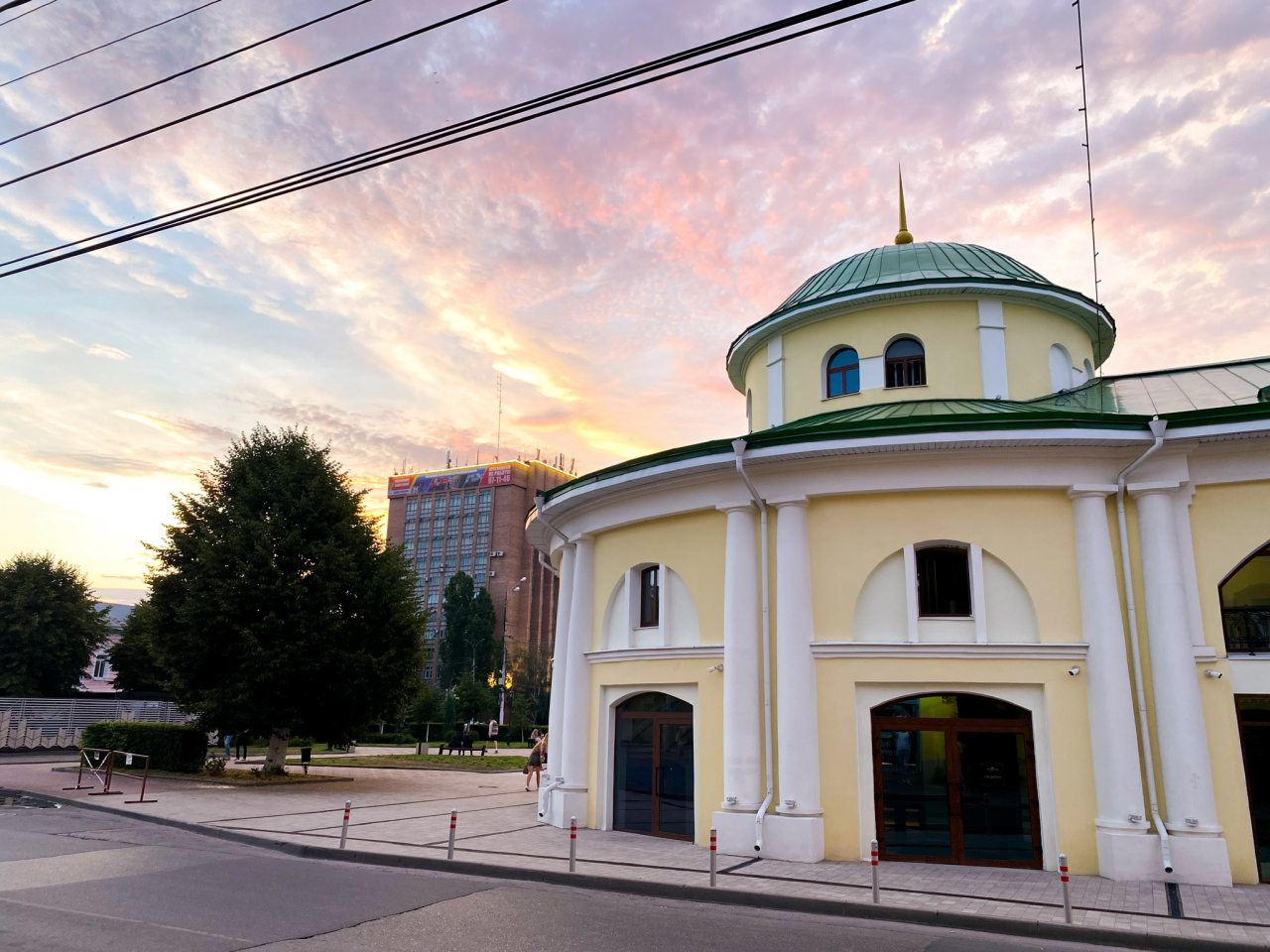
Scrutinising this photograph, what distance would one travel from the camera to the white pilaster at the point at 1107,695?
13.3 meters

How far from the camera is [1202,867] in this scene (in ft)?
42.2

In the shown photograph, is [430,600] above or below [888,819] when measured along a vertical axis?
above

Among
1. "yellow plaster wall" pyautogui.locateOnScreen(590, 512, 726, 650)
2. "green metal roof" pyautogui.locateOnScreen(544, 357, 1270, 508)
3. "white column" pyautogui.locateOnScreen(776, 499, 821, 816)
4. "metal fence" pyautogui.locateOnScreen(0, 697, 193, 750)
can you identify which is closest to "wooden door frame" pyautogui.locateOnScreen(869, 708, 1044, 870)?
"white column" pyautogui.locateOnScreen(776, 499, 821, 816)

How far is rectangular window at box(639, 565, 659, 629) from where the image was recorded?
59.0ft

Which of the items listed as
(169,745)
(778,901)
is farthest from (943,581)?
(169,745)

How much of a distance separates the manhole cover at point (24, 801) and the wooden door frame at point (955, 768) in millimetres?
17580

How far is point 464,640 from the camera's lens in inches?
3691

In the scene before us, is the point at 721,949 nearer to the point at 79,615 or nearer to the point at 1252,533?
the point at 1252,533

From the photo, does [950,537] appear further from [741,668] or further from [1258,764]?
[1258,764]

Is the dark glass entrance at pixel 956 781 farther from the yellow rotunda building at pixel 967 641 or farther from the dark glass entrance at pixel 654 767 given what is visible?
the dark glass entrance at pixel 654 767

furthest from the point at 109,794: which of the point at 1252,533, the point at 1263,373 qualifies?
the point at 1263,373

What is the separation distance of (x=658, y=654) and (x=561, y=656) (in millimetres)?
4112

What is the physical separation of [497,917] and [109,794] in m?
16.3

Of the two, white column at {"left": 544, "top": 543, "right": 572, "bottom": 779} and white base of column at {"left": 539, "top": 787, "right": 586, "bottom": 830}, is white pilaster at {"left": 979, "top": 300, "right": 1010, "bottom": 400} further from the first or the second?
white base of column at {"left": 539, "top": 787, "right": 586, "bottom": 830}
